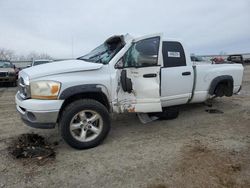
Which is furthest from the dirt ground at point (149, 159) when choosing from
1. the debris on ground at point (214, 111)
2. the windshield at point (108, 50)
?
the windshield at point (108, 50)

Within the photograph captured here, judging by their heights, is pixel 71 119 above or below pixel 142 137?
above

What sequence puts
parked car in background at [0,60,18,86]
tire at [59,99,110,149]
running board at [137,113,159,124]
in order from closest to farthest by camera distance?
tire at [59,99,110,149], running board at [137,113,159,124], parked car in background at [0,60,18,86]

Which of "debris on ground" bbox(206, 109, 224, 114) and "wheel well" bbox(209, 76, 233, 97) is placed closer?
"wheel well" bbox(209, 76, 233, 97)

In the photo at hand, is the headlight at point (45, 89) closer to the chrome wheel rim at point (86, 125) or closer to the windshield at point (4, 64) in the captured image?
the chrome wheel rim at point (86, 125)

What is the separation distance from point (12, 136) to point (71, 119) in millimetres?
1659

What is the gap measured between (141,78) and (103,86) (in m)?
0.76

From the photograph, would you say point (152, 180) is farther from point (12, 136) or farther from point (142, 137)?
point (12, 136)

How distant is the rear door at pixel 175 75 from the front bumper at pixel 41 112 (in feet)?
7.46

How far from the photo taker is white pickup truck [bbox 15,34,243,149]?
370 cm

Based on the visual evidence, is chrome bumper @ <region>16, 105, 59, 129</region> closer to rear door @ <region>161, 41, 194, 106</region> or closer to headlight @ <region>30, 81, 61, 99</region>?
headlight @ <region>30, 81, 61, 99</region>

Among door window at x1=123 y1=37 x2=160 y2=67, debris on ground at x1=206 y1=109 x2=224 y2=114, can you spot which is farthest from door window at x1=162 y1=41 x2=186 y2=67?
debris on ground at x1=206 y1=109 x2=224 y2=114

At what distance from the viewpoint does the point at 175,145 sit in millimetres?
4094

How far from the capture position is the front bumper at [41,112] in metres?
3.62

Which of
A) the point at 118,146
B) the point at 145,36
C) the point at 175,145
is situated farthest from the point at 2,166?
the point at 145,36
